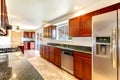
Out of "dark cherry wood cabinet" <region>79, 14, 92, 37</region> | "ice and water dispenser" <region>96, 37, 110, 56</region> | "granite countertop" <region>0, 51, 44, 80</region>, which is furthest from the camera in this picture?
"dark cherry wood cabinet" <region>79, 14, 92, 37</region>

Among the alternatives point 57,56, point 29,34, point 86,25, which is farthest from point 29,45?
point 86,25

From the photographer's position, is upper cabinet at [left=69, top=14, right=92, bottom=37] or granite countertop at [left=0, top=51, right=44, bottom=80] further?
upper cabinet at [left=69, top=14, right=92, bottom=37]

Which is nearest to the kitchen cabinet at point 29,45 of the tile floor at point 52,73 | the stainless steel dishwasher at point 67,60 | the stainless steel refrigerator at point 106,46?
the tile floor at point 52,73

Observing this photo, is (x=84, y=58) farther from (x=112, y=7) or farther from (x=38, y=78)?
(x=38, y=78)

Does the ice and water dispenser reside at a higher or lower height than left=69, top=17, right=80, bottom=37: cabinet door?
lower

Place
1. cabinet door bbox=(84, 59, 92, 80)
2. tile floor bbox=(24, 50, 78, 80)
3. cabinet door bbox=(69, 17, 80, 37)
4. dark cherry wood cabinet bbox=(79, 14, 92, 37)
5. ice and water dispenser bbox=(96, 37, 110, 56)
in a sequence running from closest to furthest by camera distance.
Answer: ice and water dispenser bbox=(96, 37, 110, 56), cabinet door bbox=(84, 59, 92, 80), dark cherry wood cabinet bbox=(79, 14, 92, 37), tile floor bbox=(24, 50, 78, 80), cabinet door bbox=(69, 17, 80, 37)

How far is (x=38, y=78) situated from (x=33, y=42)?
14.0m

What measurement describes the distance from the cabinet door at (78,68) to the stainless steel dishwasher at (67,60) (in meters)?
0.35

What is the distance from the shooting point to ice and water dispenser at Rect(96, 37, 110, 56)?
8.11 ft

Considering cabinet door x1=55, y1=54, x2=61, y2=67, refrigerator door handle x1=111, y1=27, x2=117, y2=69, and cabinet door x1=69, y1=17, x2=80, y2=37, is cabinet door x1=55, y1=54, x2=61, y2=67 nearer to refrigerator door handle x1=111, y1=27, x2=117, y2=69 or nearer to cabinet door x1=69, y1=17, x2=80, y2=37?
cabinet door x1=69, y1=17, x2=80, y2=37

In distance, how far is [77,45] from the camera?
4.84 metres

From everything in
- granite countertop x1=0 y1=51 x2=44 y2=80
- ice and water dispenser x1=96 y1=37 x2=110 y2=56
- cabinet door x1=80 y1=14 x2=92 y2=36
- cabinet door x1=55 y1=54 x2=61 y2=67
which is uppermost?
cabinet door x1=80 y1=14 x2=92 y2=36

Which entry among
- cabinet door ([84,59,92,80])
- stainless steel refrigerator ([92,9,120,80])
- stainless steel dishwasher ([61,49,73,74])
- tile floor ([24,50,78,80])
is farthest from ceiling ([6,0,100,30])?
tile floor ([24,50,78,80])

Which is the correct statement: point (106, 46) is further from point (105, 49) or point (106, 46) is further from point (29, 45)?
point (29, 45)
